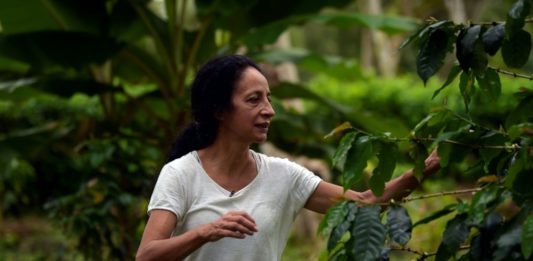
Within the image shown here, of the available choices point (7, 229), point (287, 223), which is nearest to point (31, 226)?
point (7, 229)

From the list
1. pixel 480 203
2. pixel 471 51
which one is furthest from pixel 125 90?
pixel 480 203

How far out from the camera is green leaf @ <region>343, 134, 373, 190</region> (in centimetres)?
270

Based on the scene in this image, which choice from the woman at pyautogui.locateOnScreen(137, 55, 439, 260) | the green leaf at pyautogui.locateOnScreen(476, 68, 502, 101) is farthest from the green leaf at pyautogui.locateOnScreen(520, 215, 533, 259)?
the woman at pyautogui.locateOnScreen(137, 55, 439, 260)

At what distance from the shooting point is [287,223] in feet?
10.9

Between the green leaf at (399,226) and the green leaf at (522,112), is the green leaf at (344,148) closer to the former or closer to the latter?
the green leaf at (399,226)

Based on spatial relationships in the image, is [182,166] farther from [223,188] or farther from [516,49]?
[516,49]

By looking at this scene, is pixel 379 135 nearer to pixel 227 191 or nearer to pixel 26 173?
pixel 227 191

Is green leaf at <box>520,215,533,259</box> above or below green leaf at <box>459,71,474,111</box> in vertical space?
below

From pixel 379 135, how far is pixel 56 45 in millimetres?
4105

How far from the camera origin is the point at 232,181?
10.6 feet

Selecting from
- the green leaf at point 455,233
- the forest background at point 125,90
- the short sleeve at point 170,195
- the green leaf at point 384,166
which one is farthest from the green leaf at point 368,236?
the forest background at point 125,90

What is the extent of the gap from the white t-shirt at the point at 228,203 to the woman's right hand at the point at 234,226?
0.31 metres

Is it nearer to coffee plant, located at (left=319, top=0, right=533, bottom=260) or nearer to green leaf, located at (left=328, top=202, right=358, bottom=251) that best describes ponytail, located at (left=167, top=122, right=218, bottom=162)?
coffee plant, located at (left=319, top=0, right=533, bottom=260)

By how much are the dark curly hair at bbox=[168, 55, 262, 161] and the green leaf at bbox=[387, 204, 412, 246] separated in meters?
0.80
